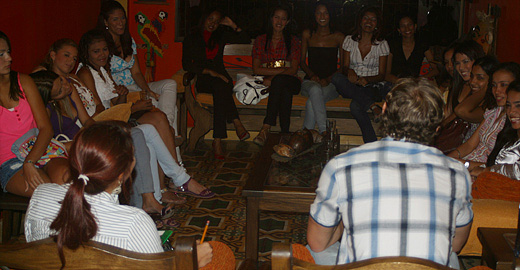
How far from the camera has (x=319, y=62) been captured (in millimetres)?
5238

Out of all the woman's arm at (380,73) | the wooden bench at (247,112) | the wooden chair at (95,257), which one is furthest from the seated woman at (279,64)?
the wooden chair at (95,257)

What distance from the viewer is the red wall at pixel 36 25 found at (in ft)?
11.9

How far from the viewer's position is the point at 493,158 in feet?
9.71

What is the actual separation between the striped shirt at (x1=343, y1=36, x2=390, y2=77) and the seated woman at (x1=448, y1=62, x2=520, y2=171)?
163 centimetres

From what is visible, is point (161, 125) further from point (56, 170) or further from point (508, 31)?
point (508, 31)

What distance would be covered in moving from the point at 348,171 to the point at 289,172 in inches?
62.2

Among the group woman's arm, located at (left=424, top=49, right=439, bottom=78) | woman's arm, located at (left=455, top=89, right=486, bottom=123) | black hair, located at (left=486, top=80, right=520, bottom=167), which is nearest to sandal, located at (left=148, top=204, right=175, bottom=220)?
black hair, located at (left=486, top=80, right=520, bottom=167)

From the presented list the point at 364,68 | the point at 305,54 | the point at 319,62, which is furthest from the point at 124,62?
the point at 364,68

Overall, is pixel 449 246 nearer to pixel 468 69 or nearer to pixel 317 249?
pixel 317 249

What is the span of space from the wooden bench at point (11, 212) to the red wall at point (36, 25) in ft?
3.60

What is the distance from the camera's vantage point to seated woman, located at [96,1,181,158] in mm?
4430

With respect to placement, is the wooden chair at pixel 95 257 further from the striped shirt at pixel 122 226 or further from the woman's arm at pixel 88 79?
the woman's arm at pixel 88 79

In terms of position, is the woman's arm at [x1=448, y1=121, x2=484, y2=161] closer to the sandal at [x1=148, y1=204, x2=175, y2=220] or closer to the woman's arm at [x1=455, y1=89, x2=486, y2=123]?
the woman's arm at [x1=455, y1=89, x2=486, y2=123]

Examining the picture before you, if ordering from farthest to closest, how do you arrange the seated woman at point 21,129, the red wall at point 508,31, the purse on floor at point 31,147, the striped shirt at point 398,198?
the red wall at point 508,31 < the purse on floor at point 31,147 < the seated woman at point 21,129 < the striped shirt at point 398,198
